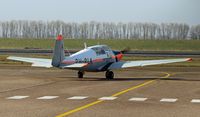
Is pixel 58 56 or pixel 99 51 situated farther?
pixel 99 51

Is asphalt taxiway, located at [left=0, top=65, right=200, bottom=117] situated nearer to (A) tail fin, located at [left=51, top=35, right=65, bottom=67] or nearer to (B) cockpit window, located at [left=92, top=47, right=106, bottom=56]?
(A) tail fin, located at [left=51, top=35, right=65, bottom=67]

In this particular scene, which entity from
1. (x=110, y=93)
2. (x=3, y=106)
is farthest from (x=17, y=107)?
(x=110, y=93)

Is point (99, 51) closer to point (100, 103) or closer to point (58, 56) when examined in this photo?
point (58, 56)

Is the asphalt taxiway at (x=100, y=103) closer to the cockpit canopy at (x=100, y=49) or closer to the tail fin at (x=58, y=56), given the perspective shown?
the tail fin at (x=58, y=56)

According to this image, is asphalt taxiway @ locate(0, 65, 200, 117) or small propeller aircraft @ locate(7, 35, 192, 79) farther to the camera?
small propeller aircraft @ locate(7, 35, 192, 79)

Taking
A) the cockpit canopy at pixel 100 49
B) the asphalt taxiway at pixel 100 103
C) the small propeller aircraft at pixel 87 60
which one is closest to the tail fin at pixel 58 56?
the small propeller aircraft at pixel 87 60

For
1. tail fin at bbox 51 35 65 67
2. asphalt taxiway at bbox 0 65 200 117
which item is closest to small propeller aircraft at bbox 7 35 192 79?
tail fin at bbox 51 35 65 67

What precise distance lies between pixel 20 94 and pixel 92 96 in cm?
322

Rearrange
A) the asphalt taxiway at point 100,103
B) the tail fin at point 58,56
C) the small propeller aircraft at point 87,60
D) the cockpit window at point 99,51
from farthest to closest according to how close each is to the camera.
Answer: the cockpit window at point 99,51, the tail fin at point 58,56, the small propeller aircraft at point 87,60, the asphalt taxiway at point 100,103

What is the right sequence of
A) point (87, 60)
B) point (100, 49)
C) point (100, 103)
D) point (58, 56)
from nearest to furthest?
point (100, 103) → point (58, 56) → point (87, 60) → point (100, 49)

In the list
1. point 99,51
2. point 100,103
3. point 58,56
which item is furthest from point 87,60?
point 100,103

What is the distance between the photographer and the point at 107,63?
32.6 m

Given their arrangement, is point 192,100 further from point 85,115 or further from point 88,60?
point 88,60

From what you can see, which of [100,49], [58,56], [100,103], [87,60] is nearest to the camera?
[100,103]
